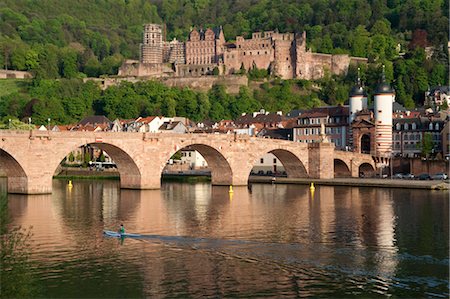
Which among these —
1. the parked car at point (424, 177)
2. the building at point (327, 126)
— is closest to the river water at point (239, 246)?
the parked car at point (424, 177)

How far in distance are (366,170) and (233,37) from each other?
91185mm

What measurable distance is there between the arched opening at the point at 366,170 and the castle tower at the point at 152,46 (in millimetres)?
74549

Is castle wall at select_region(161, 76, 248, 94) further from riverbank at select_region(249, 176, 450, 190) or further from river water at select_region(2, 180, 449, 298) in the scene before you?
river water at select_region(2, 180, 449, 298)

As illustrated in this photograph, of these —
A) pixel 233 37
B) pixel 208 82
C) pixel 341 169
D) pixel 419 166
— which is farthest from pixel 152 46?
pixel 419 166

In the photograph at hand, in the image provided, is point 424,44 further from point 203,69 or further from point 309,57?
point 203,69

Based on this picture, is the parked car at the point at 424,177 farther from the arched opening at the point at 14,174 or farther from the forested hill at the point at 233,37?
the forested hill at the point at 233,37

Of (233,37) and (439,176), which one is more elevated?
(233,37)

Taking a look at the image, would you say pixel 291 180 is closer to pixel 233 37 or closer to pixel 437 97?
pixel 437 97

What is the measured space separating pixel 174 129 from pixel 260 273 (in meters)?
65.0

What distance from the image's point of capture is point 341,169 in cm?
7544

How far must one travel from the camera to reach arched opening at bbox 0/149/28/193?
52.7 m

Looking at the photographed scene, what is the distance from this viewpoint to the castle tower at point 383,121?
3012 inches

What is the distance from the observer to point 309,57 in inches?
5108

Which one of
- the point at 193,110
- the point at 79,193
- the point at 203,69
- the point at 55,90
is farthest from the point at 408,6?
the point at 79,193
